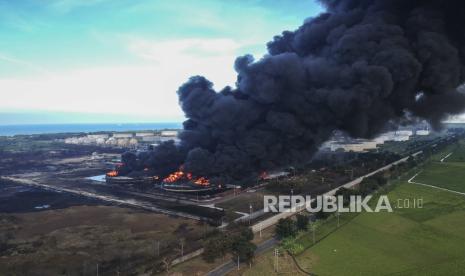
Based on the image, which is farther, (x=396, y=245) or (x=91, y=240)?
(x=91, y=240)

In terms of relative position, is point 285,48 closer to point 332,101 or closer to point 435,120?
point 332,101

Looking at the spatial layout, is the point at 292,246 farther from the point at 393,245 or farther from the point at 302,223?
the point at 393,245

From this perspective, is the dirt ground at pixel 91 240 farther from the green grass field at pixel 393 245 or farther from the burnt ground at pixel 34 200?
the green grass field at pixel 393 245

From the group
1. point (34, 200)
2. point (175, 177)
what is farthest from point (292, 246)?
point (34, 200)

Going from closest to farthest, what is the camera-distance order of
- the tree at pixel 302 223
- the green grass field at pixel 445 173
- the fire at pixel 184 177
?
the tree at pixel 302 223 → the fire at pixel 184 177 → the green grass field at pixel 445 173

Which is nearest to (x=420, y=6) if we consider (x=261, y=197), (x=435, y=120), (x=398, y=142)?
(x=435, y=120)

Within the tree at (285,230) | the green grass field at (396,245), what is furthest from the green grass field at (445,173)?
the tree at (285,230)
